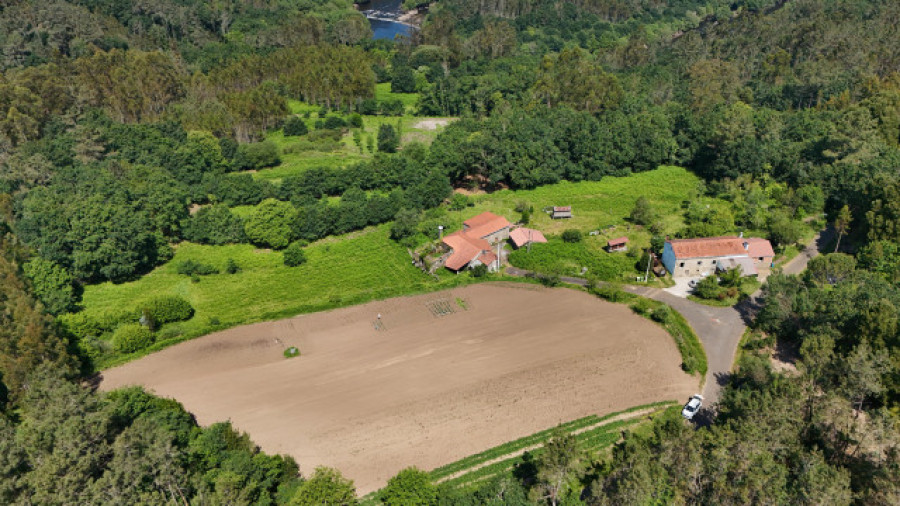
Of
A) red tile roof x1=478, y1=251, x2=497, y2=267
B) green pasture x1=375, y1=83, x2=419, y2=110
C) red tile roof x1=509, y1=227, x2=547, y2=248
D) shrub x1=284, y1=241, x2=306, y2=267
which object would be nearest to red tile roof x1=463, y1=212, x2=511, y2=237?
red tile roof x1=509, y1=227, x2=547, y2=248

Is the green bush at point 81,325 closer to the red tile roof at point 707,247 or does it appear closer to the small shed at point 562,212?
the small shed at point 562,212

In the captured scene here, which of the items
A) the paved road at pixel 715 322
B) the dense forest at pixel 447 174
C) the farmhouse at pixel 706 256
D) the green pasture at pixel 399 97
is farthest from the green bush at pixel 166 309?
the green pasture at pixel 399 97

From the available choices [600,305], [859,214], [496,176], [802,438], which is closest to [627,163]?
[496,176]

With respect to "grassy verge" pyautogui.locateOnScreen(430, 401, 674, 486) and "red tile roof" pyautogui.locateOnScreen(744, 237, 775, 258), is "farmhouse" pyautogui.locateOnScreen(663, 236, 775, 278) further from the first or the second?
"grassy verge" pyautogui.locateOnScreen(430, 401, 674, 486)

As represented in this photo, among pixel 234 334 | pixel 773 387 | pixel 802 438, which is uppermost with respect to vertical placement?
pixel 773 387

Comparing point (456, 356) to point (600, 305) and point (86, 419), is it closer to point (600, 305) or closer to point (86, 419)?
point (600, 305)

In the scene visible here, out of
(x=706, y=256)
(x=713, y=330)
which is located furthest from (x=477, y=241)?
(x=713, y=330)
